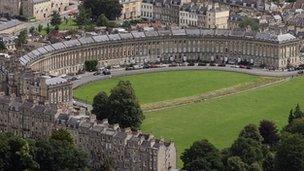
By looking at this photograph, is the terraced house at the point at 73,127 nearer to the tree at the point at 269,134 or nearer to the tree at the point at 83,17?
the tree at the point at 269,134

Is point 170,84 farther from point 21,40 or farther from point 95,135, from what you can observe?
point 95,135

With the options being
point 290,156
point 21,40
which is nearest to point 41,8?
point 21,40

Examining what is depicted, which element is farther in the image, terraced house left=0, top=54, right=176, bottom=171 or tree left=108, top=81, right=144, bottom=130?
tree left=108, top=81, right=144, bottom=130

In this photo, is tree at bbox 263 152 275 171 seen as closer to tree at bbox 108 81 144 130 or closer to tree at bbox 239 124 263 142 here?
tree at bbox 239 124 263 142

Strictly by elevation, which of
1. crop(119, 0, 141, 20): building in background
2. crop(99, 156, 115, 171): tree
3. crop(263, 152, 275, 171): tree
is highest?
crop(119, 0, 141, 20): building in background

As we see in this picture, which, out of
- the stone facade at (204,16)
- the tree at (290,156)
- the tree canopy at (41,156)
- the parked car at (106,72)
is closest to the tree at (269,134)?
the tree at (290,156)

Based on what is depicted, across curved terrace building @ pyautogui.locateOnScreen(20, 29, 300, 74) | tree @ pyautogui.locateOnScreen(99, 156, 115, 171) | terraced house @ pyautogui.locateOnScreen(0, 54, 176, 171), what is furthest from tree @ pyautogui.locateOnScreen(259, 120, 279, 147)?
curved terrace building @ pyautogui.locateOnScreen(20, 29, 300, 74)
